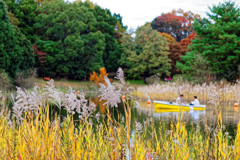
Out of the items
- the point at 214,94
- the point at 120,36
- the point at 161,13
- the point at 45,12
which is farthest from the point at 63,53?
the point at 214,94

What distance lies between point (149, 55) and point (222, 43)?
1526cm

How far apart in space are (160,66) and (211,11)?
13.8 m

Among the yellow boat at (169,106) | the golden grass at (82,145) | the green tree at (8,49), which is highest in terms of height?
the green tree at (8,49)

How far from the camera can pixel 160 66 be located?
38469mm

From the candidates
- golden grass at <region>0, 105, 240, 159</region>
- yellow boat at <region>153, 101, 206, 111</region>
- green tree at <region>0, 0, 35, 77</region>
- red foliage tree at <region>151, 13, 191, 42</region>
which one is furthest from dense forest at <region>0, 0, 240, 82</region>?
golden grass at <region>0, 105, 240, 159</region>

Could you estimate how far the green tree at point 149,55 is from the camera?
37.0 metres

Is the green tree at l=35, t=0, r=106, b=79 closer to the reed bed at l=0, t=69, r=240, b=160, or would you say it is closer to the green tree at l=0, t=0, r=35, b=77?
the green tree at l=0, t=0, r=35, b=77

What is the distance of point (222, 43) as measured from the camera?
23.2 m

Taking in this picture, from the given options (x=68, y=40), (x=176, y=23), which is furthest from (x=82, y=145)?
(x=176, y=23)

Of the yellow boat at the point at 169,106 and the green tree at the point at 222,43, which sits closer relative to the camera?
the yellow boat at the point at 169,106

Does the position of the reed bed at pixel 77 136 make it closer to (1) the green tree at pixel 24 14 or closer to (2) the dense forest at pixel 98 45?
(2) the dense forest at pixel 98 45

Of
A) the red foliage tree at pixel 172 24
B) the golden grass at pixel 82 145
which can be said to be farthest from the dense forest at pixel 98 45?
the golden grass at pixel 82 145

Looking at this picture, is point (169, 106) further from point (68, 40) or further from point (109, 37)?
point (109, 37)

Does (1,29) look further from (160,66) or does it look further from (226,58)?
(160,66)
